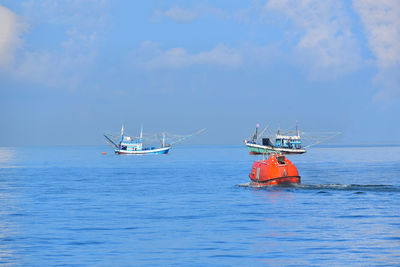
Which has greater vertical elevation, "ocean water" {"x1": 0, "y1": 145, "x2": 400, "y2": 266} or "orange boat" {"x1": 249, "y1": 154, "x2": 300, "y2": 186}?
"orange boat" {"x1": 249, "y1": 154, "x2": 300, "y2": 186}

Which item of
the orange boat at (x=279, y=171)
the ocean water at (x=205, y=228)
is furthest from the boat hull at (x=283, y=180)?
the ocean water at (x=205, y=228)

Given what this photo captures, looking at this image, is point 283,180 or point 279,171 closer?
point 279,171

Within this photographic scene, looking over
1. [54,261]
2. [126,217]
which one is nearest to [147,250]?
[54,261]

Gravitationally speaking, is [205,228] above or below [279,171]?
below

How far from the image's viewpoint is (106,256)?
3572 centimetres

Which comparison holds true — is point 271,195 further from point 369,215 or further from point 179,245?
Answer: point 179,245

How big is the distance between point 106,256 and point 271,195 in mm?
40212

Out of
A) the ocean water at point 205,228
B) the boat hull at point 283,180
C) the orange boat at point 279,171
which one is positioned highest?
the orange boat at point 279,171

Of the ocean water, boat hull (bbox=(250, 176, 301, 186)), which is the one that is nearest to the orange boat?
boat hull (bbox=(250, 176, 301, 186))

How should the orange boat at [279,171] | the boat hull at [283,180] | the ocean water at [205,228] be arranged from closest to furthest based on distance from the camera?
the ocean water at [205,228] < the orange boat at [279,171] < the boat hull at [283,180]

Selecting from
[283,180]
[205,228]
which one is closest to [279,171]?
[283,180]

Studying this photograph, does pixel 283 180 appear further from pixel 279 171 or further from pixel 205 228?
pixel 205 228

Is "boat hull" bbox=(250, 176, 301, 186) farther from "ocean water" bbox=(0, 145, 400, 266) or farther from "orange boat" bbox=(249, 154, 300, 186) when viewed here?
"ocean water" bbox=(0, 145, 400, 266)

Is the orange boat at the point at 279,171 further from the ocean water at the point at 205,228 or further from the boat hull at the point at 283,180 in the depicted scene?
the ocean water at the point at 205,228
